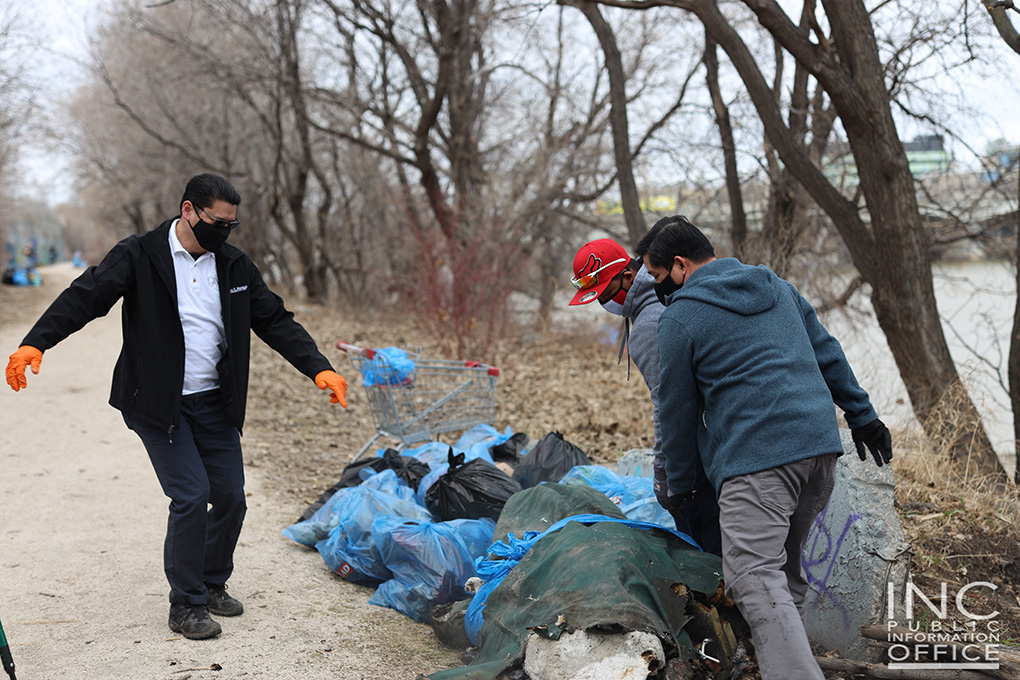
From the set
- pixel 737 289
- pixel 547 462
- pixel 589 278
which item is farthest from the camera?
pixel 547 462

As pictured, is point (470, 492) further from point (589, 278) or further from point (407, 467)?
point (589, 278)

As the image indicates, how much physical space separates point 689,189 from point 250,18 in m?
8.94

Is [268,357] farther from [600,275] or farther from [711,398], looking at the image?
[711,398]

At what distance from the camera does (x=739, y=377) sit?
2754 mm

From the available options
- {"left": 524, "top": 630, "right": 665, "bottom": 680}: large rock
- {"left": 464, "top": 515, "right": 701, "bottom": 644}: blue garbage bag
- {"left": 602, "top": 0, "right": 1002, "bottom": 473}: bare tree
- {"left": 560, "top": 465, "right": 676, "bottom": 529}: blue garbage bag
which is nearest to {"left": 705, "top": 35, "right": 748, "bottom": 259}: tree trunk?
{"left": 602, "top": 0, "right": 1002, "bottom": 473}: bare tree

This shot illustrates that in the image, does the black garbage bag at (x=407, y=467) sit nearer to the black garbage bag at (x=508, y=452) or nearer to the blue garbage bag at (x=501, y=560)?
the black garbage bag at (x=508, y=452)

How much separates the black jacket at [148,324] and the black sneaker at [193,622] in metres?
0.85

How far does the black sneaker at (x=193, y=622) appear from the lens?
3693mm

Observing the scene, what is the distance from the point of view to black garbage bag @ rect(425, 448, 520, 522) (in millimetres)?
4629

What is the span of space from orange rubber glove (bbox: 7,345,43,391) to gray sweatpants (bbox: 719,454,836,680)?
2.76 meters

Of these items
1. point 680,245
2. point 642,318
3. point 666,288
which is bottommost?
point 642,318

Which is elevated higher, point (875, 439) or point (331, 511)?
point (875, 439)

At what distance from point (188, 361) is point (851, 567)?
3.07m

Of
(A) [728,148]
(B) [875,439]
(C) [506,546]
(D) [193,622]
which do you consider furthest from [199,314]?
(A) [728,148]
